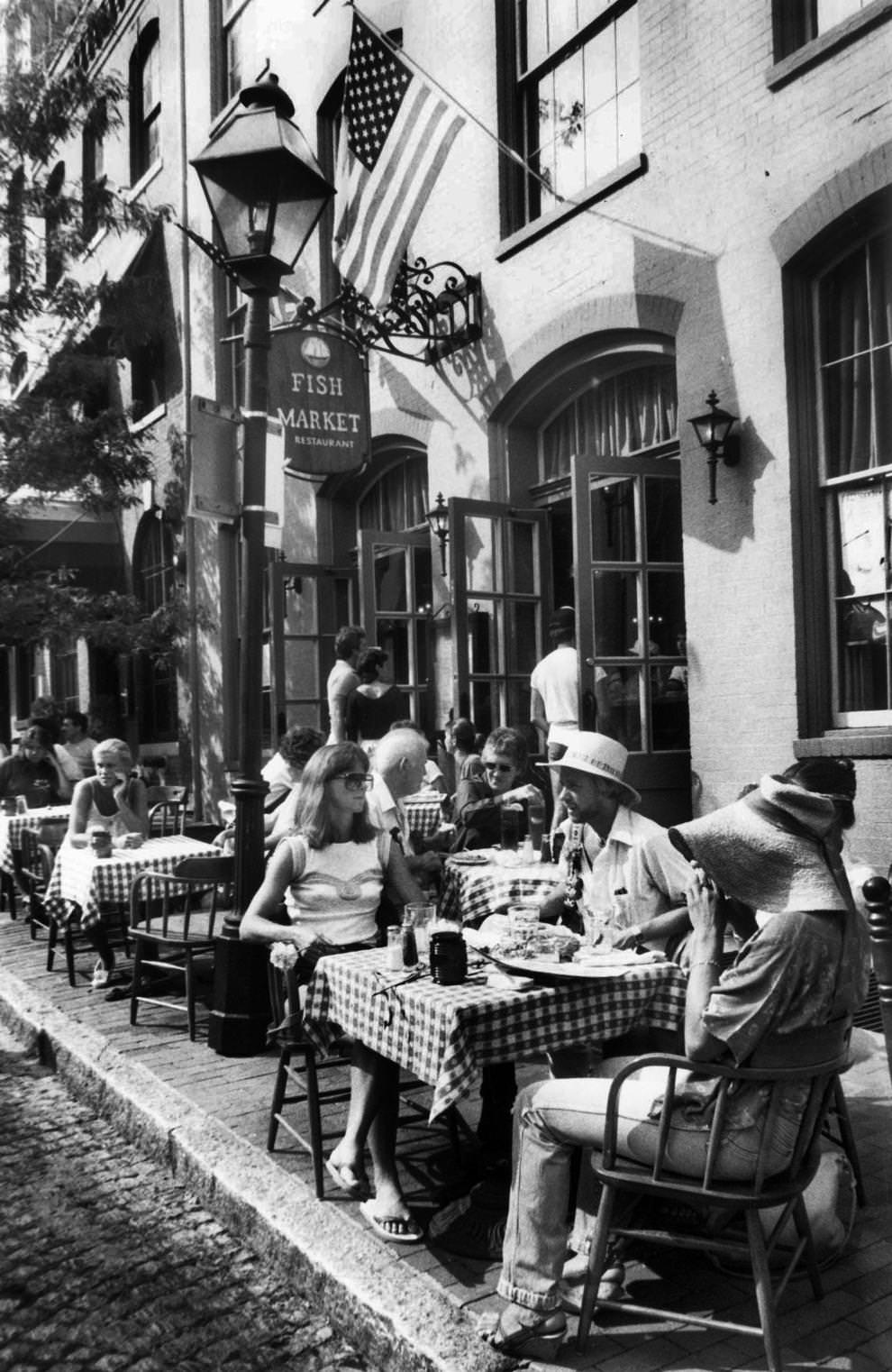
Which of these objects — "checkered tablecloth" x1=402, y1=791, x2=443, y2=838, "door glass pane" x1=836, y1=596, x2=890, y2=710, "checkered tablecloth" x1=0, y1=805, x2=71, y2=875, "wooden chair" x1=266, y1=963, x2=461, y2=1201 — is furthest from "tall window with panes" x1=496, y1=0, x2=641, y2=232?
"wooden chair" x1=266, y1=963, x2=461, y2=1201

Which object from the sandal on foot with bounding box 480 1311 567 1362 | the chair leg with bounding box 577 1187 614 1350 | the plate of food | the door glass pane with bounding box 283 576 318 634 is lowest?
the sandal on foot with bounding box 480 1311 567 1362

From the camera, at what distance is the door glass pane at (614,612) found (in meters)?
8.70

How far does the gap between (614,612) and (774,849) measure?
5.92 m

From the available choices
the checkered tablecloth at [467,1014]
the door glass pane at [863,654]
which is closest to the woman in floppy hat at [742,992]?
the checkered tablecloth at [467,1014]

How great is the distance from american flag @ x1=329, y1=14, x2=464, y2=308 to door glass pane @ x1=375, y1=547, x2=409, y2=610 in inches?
86.3

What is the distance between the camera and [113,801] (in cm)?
827

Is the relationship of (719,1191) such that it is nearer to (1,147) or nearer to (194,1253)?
(194,1253)

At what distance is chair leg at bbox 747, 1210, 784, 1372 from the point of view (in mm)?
2846

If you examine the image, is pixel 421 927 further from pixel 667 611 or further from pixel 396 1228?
pixel 667 611

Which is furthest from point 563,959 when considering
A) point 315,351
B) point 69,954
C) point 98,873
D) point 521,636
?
point 315,351

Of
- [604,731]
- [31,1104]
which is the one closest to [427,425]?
[604,731]

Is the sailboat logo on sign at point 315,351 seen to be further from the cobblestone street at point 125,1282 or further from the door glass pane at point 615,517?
the cobblestone street at point 125,1282

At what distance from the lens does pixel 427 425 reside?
37.5 ft

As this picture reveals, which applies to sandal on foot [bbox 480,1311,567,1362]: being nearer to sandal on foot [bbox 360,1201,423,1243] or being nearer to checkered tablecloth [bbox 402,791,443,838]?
sandal on foot [bbox 360,1201,423,1243]
